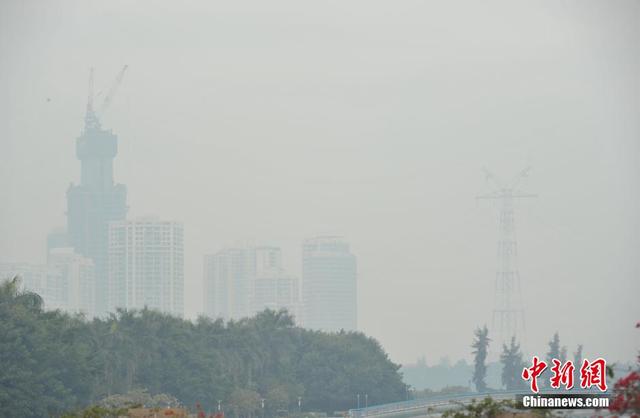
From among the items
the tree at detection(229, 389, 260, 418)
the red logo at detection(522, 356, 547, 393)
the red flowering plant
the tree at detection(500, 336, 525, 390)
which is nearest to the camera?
the red flowering plant

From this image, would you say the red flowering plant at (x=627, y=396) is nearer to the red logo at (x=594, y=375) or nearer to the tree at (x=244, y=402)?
the red logo at (x=594, y=375)

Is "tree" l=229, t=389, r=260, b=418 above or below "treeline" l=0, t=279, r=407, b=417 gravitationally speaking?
below

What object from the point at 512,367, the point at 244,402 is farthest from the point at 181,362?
the point at 512,367

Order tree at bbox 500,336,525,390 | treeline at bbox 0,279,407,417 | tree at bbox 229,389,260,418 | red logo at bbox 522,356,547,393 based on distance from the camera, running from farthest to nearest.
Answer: tree at bbox 500,336,525,390
tree at bbox 229,389,260,418
treeline at bbox 0,279,407,417
red logo at bbox 522,356,547,393

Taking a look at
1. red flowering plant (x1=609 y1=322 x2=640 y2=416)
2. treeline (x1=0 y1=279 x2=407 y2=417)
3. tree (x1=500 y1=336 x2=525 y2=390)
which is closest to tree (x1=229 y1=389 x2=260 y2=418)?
treeline (x1=0 y1=279 x2=407 y2=417)

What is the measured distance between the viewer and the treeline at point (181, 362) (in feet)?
310

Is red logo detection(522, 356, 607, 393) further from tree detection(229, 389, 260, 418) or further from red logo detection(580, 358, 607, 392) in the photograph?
tree detection(229, 389, 260, 418)

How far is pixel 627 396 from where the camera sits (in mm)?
30578

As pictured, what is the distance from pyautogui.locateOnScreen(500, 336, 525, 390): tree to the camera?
179250 millimetres

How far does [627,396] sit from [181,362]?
9500cm

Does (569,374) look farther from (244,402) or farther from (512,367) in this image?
(512,367)

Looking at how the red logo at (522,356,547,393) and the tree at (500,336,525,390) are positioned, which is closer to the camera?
the red logo at (522,356,547,393)

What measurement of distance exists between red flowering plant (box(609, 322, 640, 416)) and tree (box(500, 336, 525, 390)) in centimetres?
14875

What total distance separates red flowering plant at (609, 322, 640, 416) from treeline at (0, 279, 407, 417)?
64.9 m
